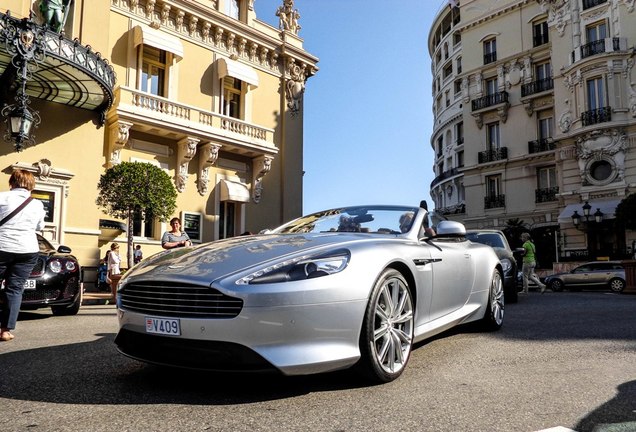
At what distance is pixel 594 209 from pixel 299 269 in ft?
90.6

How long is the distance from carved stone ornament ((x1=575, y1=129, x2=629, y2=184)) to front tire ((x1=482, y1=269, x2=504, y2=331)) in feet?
81.2

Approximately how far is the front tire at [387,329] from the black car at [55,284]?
5.53 m

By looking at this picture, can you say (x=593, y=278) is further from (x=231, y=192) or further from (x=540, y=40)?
(x=540, y=40)

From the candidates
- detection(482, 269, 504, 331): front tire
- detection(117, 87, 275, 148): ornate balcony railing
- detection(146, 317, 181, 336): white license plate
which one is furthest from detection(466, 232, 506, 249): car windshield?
detection(117, 87, 275, 148): ornate balcony railing

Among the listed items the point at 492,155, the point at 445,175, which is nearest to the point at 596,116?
the point at 492,155

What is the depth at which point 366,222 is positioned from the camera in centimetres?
422

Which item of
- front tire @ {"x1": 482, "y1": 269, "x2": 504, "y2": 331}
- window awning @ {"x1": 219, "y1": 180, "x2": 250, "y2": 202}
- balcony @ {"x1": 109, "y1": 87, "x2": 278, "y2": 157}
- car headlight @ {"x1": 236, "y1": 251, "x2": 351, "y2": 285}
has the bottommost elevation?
front tire @ {"x1": 482, "y1": 269, "x2": 504, "y2": 331}

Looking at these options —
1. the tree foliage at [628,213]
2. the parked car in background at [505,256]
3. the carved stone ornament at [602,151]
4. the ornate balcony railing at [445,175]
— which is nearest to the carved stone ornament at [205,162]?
the parked car in background at [505,256]

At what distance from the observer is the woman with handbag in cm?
492

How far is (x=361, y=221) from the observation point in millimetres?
4254

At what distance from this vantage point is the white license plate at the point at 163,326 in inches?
109

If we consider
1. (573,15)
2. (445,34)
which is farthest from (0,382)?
(445,34)

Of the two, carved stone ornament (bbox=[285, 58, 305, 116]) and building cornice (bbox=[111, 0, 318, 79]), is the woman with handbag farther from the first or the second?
carved stone ornament (bbox=[285, 58, 305, 116])

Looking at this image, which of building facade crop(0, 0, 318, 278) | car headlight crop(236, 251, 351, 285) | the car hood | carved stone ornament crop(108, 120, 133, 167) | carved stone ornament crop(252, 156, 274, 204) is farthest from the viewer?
carved stone ornament crop(252, 156, 274, 204)
